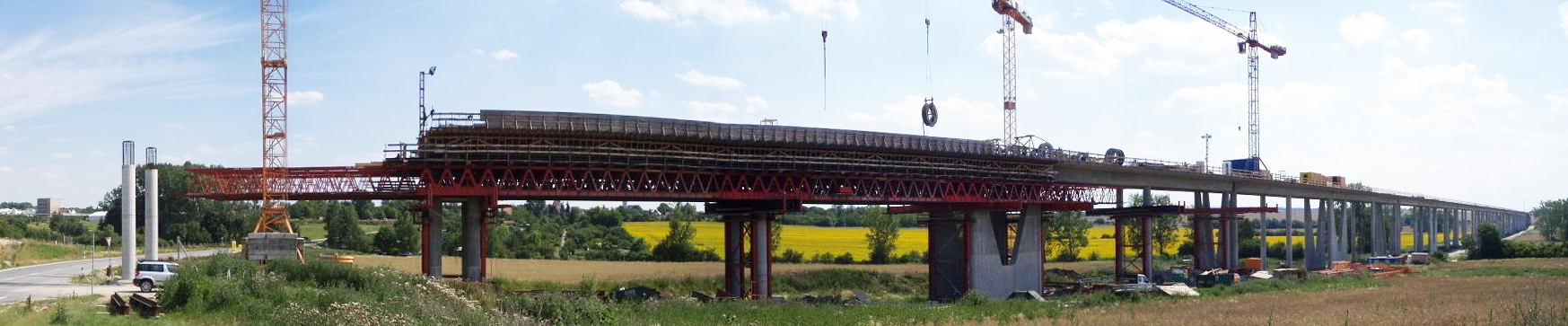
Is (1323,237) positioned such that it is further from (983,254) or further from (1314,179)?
(983,254)

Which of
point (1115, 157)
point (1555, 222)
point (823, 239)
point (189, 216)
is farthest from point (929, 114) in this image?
point (1555, 222)

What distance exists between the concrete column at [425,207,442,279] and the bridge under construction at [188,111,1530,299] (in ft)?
0.21

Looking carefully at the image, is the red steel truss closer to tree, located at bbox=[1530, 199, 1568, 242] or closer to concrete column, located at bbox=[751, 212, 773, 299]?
concrete column, located at bbox=[751, 212, 773, 299]

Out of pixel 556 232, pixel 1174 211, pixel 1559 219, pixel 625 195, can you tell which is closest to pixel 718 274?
pixel 625 195

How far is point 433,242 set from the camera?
53281 mm

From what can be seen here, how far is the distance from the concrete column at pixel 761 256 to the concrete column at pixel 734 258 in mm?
1244

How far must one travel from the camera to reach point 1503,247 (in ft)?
403

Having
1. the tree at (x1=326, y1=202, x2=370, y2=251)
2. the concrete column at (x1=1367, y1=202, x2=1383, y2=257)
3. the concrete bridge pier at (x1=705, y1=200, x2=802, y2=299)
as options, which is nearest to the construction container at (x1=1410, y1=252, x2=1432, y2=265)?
the concrete column at (x1=1367, y1=202, x2=1383, y2=257)

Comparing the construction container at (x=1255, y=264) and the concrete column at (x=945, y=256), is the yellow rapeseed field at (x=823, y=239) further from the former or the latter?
the concrete column at (x=945, y=256)

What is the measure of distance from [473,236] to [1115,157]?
51.7 m

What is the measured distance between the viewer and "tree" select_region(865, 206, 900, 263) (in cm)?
11598

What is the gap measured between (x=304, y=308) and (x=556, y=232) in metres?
100

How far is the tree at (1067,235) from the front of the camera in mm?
126688

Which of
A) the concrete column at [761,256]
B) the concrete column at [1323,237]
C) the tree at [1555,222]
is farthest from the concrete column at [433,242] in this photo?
the tree at [1555,222]
